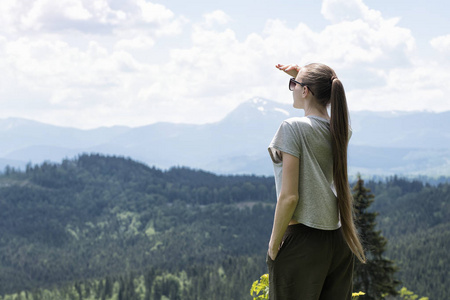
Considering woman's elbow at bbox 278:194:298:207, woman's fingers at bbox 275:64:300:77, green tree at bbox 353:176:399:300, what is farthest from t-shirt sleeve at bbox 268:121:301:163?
green tree at bbox 353:176:399:300

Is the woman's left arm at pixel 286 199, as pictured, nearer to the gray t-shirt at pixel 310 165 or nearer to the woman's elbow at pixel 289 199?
the woman's elbow at pixel 289 199

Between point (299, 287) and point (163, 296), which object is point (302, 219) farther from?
point (163, 296)

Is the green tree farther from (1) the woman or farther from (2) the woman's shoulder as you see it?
(2) the woman's shoulder

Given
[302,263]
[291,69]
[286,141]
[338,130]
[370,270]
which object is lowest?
[370,270]

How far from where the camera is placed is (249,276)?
163375 millimetres

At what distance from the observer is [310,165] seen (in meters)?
5.88

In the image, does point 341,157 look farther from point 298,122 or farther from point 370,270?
point 370,270

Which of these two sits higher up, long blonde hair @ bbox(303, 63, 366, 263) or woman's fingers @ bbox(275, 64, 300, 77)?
woman's fingers @ bbox(275, 64, 300, 77)

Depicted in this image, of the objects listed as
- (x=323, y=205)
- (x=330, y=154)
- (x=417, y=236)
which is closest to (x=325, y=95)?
(x=330, y=154)

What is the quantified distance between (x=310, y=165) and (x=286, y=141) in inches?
15.5

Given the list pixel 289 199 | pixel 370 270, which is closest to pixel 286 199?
pixel 289 199

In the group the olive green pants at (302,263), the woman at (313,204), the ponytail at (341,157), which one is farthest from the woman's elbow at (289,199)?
the ponytail at (341,157)

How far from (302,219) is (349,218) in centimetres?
62

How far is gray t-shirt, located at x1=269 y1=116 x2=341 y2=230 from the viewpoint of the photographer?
5.77 metres
